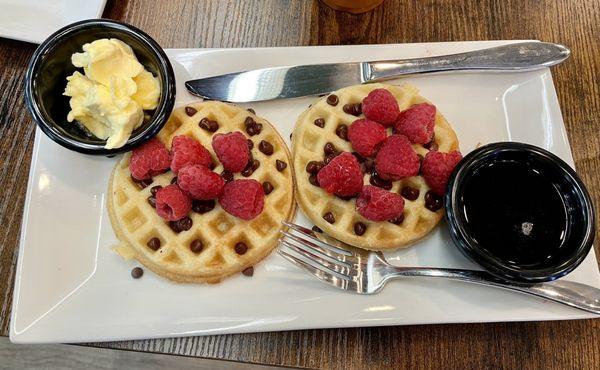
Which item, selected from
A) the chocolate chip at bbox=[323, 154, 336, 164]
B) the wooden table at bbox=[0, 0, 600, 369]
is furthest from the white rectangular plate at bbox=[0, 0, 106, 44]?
the chocolate chip at bbox=[323, 154, 336, 164]

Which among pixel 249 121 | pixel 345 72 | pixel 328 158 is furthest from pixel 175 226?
pixel 345 72

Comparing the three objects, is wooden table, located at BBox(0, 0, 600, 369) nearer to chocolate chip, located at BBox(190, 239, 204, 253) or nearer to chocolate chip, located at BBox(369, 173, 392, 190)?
chocolate chip, located at BBox(190, 239, 204, 253)

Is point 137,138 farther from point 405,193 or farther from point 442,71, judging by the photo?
point 442,71

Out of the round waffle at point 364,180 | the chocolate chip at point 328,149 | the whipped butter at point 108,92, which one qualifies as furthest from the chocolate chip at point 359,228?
the whipped butter at point 108,92

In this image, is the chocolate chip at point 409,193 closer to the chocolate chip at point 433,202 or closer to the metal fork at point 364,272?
the chocolate chip at point 433,202

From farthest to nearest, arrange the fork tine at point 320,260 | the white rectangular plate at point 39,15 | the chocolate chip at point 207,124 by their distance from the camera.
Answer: the white rectangular plate at point 39,15
the chocolate chip at point 207,124
the fork tine at point 320,260

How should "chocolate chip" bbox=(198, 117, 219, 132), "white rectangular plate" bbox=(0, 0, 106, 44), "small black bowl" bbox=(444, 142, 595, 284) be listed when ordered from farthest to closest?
"white rectangular plate" bbox=(0, 0, 106, 44)
"chocolate chip" bbox=(198, 117, 219, 132)
"small black bowl" bbox=(444, 142, 595, 284)
